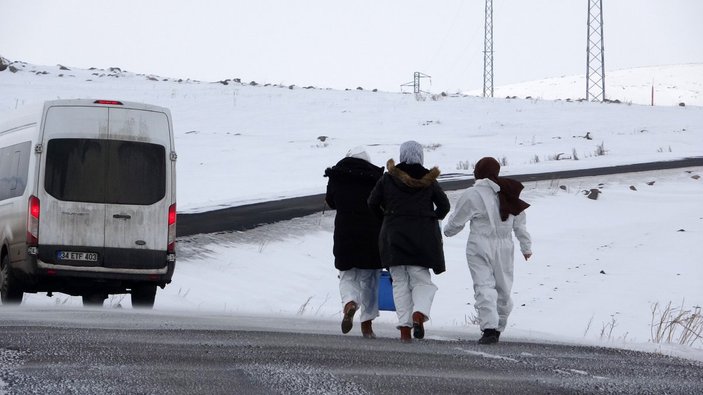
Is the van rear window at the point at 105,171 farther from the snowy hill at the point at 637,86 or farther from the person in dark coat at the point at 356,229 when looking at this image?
the snowy hill at the point at 637,86

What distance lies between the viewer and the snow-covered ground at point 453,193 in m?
18.5

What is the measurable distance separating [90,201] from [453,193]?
46.9ft

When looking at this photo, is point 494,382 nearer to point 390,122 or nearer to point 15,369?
point 15,369

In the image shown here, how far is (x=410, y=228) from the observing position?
11625 mm

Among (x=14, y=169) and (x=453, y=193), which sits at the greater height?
(x=14, y=169)

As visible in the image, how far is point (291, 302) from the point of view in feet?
61.2

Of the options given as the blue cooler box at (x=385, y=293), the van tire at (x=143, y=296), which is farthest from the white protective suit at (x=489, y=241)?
the van tire at (x=143, y=296)

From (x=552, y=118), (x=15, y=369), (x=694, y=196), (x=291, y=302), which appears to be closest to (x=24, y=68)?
(x=552, y=118)

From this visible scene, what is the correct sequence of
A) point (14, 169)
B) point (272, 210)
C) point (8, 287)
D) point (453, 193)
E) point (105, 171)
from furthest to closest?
point (453, 193) < point (272, 210) < point (14, 169) < point (8, 287) < point (105, 171)

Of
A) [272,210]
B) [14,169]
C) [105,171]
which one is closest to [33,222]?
[105,171]

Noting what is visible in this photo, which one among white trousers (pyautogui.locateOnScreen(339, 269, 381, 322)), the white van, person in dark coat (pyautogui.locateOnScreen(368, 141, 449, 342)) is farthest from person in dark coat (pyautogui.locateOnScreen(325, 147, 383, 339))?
the white van

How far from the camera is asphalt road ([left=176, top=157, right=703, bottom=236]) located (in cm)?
2316

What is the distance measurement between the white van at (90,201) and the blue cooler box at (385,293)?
3110mm

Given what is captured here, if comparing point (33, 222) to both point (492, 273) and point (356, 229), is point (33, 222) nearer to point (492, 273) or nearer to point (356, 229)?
point (356, 229)
